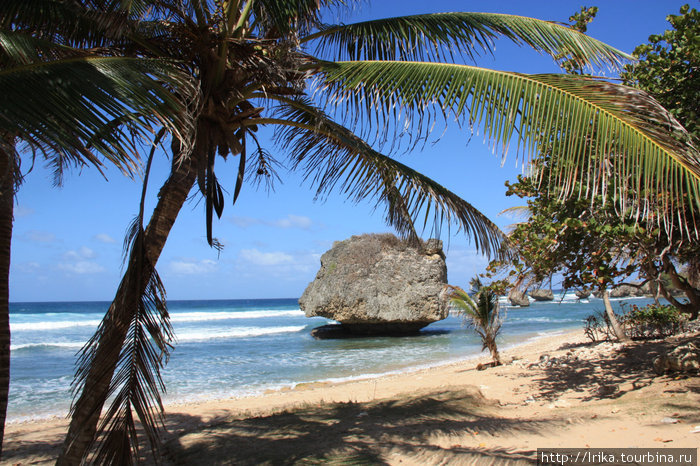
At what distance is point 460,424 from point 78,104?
184 inches

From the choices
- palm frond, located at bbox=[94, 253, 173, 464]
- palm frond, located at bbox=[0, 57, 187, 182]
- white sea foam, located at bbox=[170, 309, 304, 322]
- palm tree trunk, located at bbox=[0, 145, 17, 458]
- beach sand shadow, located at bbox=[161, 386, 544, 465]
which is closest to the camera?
palm frond, located at bbox=[0, 57, 187, 182]

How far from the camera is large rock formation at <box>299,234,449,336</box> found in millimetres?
19734

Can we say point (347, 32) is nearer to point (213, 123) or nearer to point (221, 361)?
point (213, 123)

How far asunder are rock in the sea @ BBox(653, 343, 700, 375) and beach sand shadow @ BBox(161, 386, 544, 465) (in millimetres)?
2466

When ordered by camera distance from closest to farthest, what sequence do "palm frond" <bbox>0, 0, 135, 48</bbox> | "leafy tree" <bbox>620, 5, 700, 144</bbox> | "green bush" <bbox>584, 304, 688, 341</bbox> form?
"palm frond" <bbox>0, 0, 135, 48</bbox>
"leafy tree" <bbox>620, 5, 700, 144</bbox>
"green bush" <bbox>584, 304, 688, 341</bbox>

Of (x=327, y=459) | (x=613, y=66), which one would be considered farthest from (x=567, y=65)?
(x=327, y=459)

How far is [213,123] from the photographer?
3768 millimetres

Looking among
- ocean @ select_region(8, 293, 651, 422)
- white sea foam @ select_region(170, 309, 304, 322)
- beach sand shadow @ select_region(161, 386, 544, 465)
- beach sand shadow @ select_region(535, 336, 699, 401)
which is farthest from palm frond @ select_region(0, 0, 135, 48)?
white sea foam @ select_region(170, 309, 304, 322)

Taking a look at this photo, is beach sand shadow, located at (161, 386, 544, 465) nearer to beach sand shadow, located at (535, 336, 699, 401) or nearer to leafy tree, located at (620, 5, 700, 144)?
beach sand shadow, located at (535, 336, 699, 401)

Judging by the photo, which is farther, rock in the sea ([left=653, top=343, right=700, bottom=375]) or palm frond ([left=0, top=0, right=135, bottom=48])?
rock in the sea ([left=653, top=343, right=700, bottom=375])

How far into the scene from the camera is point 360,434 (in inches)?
192

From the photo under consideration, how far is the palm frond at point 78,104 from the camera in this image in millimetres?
1949

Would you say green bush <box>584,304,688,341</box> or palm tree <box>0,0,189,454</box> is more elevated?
palm tree <box>0,0,189,454</box>

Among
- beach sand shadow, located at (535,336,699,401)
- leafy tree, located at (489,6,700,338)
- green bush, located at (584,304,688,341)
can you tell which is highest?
leafy tree, located at (489,6,700,338)
